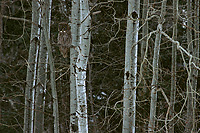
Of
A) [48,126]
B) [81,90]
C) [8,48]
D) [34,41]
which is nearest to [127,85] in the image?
[81,90]

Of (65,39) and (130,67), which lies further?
(130,67)

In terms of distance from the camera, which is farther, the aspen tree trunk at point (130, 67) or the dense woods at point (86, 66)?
the aspen tree trunk at point (130, 67)

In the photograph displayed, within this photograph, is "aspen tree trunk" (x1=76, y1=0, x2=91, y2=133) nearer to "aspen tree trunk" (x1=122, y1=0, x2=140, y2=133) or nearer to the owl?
the owl

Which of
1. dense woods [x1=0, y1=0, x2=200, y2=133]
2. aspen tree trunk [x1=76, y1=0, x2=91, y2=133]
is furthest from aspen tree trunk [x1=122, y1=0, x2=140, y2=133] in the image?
aspen tree trunk [x1=76, y1=0, x2=91, y2=133]

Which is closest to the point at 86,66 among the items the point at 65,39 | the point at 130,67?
the point at 65,39

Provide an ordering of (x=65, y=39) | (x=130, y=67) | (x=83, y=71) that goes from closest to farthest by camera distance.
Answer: (x=83, y=71)
(x=65, y=39)
(x=130, y=67)

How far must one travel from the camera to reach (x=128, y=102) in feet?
10.8

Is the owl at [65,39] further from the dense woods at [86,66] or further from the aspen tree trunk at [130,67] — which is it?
the aspen tree trunk at [130,67]

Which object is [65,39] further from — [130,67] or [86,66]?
[130,67]

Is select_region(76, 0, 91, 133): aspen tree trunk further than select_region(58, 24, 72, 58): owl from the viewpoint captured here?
No

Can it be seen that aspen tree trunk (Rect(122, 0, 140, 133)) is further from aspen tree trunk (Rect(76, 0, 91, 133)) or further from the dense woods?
aspen tree trunk (Rect(76, 0, 91, 133))

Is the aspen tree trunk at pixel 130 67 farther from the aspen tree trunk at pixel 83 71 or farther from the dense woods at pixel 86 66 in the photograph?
the aspen tree trunk at pixel 83 71

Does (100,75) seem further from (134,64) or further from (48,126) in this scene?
(134,64)

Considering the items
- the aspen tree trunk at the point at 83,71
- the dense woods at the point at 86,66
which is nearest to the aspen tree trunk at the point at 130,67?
the dense woods at the point at 86,66
